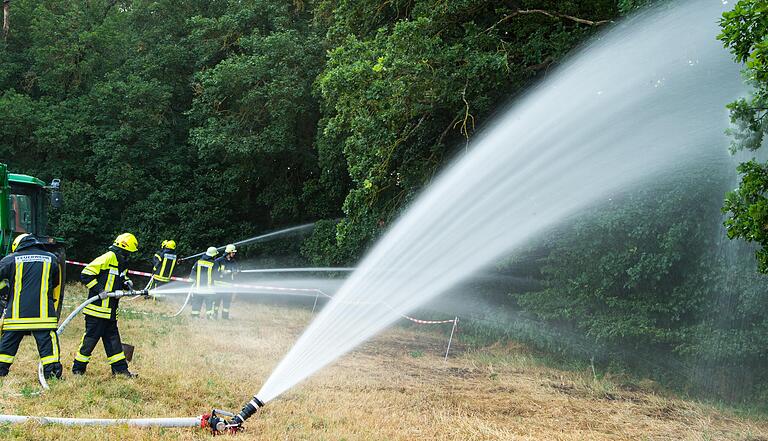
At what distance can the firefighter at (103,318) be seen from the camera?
891 cm

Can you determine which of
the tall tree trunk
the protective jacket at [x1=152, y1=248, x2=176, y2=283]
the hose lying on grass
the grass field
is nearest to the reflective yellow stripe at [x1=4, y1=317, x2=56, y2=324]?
the grass field

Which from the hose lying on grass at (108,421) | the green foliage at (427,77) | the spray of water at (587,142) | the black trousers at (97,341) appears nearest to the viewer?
the hose lying on grass at (108,421)

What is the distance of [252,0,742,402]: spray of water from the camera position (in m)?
10.9

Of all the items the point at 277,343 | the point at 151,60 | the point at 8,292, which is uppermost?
the point at 151,60

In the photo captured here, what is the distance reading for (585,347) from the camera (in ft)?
43.4

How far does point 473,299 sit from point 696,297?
692 centimetres

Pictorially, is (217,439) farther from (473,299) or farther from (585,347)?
(473,299)

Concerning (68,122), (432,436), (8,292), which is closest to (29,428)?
(8,292)

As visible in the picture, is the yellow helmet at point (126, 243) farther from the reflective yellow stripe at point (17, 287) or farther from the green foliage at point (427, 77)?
the green foliage at point (427, 77)

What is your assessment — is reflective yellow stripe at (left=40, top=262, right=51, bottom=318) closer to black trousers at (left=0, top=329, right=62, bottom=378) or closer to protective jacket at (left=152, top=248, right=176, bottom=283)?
black trousers at (left=0, top=329, right=62, bottom=378)

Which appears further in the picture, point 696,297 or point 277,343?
point 277,343

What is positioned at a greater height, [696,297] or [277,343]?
[696,297]

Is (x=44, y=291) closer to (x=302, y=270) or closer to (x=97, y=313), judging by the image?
(x=97, y=313)

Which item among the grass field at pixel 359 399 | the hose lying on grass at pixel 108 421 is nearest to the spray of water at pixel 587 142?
the grass field at pixel 359 399
